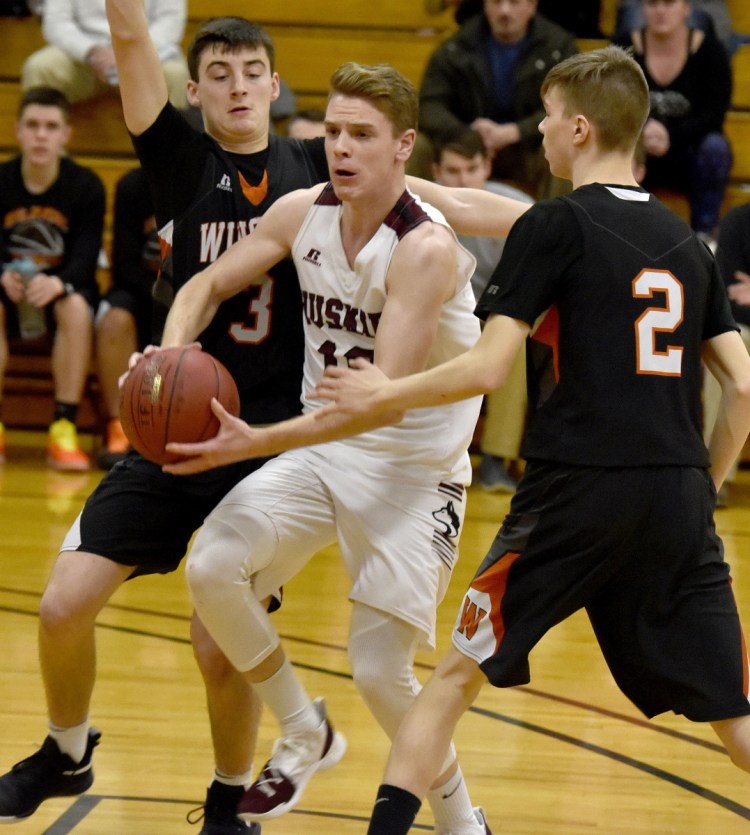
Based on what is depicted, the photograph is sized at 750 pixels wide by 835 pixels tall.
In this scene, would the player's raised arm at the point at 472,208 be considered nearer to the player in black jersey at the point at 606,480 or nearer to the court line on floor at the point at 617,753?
the player in black jersey at the point at 606,480

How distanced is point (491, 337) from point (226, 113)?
4.55 feet

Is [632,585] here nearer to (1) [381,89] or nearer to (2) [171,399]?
(2) [171,399]

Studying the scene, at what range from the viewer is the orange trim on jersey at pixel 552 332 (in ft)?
10.6

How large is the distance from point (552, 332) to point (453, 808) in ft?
4.32

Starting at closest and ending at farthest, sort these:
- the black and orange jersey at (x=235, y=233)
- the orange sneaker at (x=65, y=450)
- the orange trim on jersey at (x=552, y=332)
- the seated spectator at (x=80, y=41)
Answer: the orange trim on jersey at (x=552, y=332), the black and orange jersey at (x=235, y=233), the orange sneaker at (x=65, y=450), the seated spectator at (x=80, y=41)

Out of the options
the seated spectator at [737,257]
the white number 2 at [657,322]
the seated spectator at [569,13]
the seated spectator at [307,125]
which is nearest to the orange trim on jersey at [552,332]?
the white number 2 at [657,322]

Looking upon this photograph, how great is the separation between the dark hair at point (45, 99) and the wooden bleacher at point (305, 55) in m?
1.24

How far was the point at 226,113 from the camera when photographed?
4.07 m

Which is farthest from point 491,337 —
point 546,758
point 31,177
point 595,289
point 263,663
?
point 31,177

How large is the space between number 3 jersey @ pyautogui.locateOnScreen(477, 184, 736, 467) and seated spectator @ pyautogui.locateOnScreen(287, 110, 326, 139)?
5545 mm

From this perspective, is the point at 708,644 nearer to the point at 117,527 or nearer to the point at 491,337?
the point at 491,337

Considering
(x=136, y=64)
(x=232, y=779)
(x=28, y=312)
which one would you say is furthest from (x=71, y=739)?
(x=28, y=312)

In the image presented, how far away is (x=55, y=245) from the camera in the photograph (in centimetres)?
886

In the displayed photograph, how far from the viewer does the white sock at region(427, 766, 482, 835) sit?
143 inches
